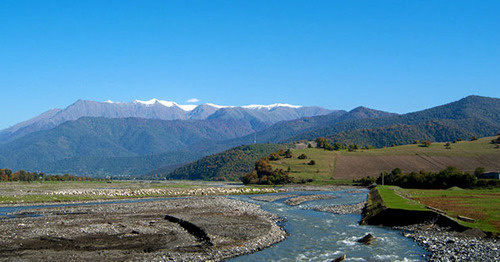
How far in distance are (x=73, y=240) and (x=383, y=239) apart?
28337mm

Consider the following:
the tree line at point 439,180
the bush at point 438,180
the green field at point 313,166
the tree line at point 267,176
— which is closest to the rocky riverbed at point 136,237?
the tree line at point 439,180

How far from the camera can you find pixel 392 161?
535 ft

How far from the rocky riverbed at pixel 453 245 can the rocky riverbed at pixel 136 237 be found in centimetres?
1339

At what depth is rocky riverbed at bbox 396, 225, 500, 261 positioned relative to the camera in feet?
99.2

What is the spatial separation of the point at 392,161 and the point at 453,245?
13491 centimetres

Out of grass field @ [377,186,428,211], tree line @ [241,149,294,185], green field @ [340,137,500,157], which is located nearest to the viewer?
grass field @ [377,186,428,211]

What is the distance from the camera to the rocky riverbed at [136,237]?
31.3 m

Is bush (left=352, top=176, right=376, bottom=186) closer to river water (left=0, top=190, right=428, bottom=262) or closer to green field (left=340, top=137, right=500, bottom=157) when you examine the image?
green field (left=340, top=137, right=500, bottom=157)

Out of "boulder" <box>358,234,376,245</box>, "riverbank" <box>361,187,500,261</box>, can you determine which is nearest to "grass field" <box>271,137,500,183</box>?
"riverbank" <box>361,187,500,261</box>

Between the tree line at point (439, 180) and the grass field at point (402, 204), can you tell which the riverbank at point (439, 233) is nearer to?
the grass field at point (402, 204)

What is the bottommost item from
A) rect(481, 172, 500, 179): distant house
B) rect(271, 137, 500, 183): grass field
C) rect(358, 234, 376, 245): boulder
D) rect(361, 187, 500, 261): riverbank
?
rect(358, 234, 376, 245): boulder

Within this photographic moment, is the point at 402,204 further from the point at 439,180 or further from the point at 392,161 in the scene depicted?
the point at 392,161

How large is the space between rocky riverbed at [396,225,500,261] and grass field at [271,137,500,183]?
4355 inches

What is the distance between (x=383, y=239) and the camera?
39.1 m
